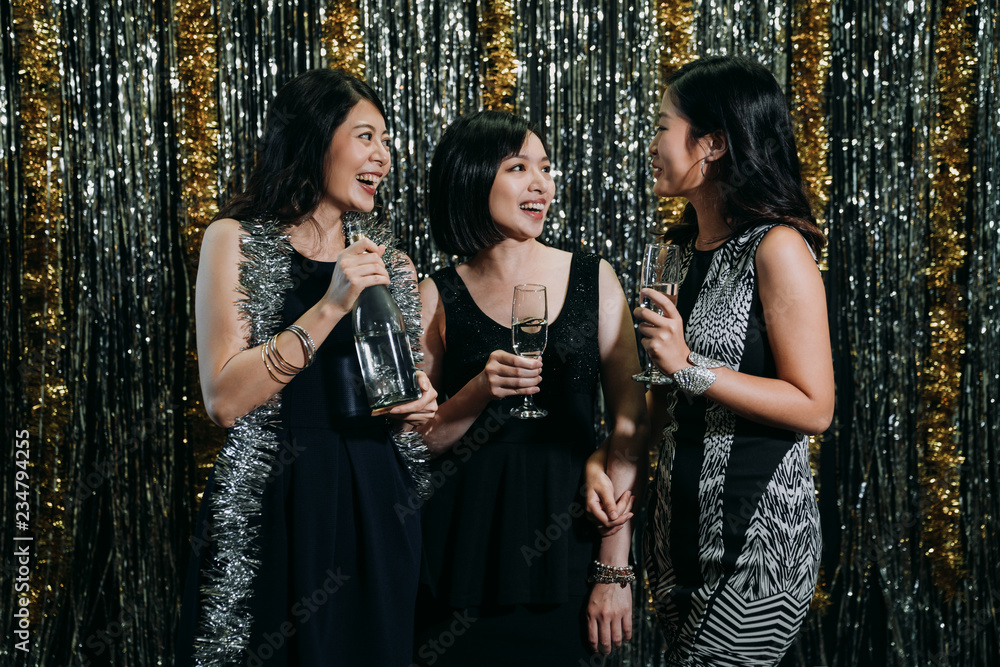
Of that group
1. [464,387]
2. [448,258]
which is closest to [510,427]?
[464,387]

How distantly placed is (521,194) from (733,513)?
0.73 metres

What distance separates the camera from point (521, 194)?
1.52 metres

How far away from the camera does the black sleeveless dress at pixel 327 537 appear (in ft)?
4.13

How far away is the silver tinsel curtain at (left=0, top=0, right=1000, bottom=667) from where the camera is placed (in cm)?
232

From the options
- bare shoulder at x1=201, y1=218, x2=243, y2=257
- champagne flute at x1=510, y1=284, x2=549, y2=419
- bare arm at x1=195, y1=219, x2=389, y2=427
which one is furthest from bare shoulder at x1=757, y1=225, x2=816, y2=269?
bare shoulder at x1=201, y1=218, x2=243, y2=257

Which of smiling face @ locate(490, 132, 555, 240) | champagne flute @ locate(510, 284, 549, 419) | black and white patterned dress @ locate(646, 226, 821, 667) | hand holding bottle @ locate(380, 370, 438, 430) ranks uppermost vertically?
smiling face @ locate(490, 132, 555, 240)

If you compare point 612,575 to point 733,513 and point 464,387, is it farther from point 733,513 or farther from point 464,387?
point 464,387

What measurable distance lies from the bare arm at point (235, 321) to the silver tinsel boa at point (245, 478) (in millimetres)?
25

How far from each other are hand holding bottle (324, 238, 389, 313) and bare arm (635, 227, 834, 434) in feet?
1.49

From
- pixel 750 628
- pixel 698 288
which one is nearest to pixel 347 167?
pixel 698 288

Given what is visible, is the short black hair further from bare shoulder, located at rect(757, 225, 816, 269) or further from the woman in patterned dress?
bare shoulder, located at rect(757, 225, 816, 269)

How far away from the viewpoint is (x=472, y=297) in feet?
5.10

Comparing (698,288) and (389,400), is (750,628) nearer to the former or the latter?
(698,288)

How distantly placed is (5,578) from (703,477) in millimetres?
A: 2230
